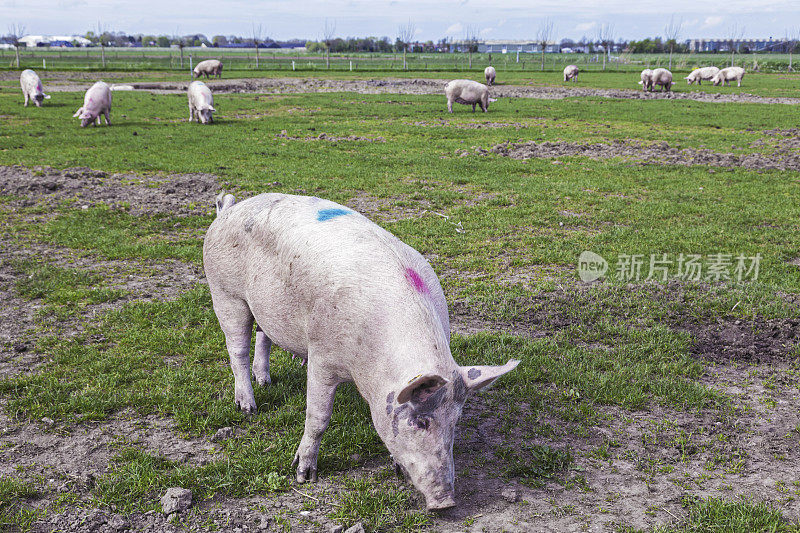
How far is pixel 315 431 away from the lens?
13.0 feet

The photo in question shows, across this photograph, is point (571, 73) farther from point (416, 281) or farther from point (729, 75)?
point (416, 281)

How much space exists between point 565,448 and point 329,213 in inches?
93.8

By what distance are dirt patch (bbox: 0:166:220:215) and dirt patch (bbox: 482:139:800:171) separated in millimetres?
6779

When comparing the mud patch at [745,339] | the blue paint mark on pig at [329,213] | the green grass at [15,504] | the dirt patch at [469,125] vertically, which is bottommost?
the green grass at [15,504]

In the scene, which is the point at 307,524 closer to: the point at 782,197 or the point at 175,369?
the point at 175,369

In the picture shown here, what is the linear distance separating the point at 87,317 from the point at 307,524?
4.08 m

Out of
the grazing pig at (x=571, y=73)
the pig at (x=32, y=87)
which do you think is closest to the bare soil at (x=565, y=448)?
the pig at (x=32, y=87)

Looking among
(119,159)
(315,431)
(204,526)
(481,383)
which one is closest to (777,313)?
(481,383)

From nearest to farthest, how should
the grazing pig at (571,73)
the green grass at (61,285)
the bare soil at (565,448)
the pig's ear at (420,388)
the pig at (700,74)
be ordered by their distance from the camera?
the pig's ear at (420,388) < the bare soil at (565,448) < the green grass at (61,285) < the pig at (700,74) < the grazing pig at (571,73)

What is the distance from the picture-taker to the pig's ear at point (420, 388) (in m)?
3.07

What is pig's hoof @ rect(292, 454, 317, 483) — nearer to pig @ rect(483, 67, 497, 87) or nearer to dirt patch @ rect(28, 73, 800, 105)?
dirt patch @ rect(28, 73, 800, 105)

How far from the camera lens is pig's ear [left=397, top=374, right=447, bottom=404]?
307cm

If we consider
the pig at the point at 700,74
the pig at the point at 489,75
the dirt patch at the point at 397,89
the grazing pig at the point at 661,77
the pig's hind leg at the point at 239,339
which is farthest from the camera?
the pig at the point at 700,74

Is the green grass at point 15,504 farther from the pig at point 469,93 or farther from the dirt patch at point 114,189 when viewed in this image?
the pig at point 469,93
